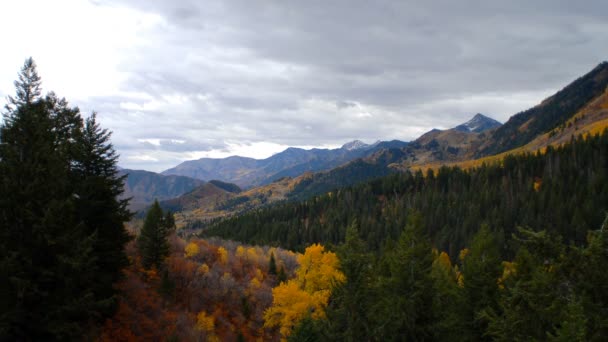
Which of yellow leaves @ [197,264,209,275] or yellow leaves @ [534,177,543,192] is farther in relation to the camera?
yellow leaves @ [534,177,543,192]

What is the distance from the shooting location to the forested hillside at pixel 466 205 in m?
108

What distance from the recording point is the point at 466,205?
132 metres

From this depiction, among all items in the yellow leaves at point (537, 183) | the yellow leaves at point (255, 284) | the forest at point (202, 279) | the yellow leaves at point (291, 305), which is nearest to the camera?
the forest at point (202, 279)

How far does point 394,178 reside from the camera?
188 metres

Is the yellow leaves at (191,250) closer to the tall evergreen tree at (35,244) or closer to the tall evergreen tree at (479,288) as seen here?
the tall evergreen tree at (35,244)

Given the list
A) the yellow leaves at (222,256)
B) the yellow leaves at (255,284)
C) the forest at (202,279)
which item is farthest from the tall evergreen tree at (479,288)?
the yellow leaves at (222,256)

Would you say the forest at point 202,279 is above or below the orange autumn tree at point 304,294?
above

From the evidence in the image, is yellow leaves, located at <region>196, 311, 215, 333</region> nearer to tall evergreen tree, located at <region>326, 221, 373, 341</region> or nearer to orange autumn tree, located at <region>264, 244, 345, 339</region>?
orange autumn tree, located at <region>264, 244, 345, 339</region>

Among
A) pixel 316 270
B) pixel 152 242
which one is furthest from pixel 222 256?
pixel 316 270

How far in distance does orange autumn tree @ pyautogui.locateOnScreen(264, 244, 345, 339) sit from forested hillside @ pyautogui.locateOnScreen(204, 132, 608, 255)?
7702 cm

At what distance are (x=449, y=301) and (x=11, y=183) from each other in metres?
26.9

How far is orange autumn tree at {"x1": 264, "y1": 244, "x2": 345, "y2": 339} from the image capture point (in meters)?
37.2

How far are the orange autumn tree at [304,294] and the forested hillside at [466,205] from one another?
77025 millimetres

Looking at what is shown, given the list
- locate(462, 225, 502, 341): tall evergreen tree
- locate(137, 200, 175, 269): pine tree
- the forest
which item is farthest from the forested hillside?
locate(462, 225, 502, 341): tall evergreen tree
